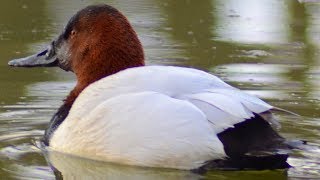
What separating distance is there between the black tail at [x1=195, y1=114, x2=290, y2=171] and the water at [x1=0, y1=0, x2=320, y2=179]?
8 cm

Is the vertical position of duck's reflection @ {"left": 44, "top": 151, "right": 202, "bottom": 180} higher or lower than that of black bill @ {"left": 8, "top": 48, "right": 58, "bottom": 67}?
lower

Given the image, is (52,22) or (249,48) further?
(52,22)

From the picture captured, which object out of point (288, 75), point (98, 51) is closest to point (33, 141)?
point (98, 51)

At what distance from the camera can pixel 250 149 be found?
17.0 ft

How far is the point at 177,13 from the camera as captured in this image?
954 centimetres

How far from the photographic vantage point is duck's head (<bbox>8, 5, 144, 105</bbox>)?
579 cm

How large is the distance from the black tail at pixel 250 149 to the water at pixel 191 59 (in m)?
0.08

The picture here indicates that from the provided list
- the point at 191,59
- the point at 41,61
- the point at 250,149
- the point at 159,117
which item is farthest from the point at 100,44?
the point at 191,59

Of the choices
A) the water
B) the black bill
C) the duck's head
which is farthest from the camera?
the black bill

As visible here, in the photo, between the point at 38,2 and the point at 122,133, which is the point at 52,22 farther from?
the point at 122,133

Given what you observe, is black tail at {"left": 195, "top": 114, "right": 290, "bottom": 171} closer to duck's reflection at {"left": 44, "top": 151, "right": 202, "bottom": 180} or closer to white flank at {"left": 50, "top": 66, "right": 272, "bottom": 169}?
white flank at {"left": 50, "top": 66, "right": 272, "bottom": 169}

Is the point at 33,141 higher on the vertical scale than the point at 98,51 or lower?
lower

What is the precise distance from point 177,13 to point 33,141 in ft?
12.5

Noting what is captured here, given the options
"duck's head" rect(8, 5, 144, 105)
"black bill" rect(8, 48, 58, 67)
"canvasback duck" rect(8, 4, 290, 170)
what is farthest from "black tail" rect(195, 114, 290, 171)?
"black bill" rect(8, 48, 58, 67)
